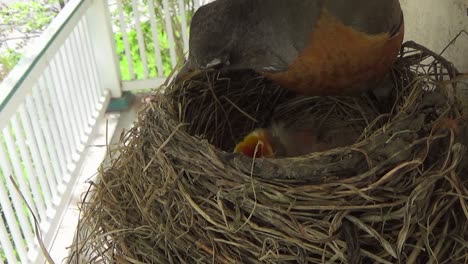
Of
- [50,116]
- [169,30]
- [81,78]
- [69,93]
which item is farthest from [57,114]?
[169,30]

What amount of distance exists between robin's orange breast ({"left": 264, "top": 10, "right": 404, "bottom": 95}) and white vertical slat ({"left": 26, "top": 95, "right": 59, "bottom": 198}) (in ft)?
2.99

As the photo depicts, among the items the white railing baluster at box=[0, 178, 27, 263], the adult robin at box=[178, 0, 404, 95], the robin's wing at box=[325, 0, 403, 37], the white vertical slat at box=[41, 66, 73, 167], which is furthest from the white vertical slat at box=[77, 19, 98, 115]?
the robin's wing at box=[325, 0, 403, 37]

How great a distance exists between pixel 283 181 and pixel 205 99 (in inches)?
14.4

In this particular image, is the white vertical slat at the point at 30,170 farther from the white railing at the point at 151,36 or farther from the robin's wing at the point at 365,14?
the robin's wing at the point at 365,14

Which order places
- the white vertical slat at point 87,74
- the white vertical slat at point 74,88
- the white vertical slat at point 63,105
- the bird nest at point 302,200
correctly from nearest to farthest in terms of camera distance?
1. the bird nest at point 302,200
2. the white vertical slat at point 63,105
3. the white vertical slat at point 74,88
4. the white vertical slat at point 87,74

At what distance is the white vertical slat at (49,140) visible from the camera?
169 cm

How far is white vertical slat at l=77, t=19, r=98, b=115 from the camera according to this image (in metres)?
2.09

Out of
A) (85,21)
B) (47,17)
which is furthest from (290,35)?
(85,21)

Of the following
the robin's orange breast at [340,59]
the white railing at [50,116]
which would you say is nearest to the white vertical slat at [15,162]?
the white railing at [50,116]

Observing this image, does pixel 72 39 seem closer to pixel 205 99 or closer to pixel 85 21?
pixel 85 21

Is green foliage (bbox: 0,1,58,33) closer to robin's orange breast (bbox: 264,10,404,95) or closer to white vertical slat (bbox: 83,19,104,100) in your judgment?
white vertical slat (bbox: 83,19,104,100)

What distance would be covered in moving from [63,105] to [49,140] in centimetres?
19

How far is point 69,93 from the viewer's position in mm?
1982

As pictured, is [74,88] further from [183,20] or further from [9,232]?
[9,232]
